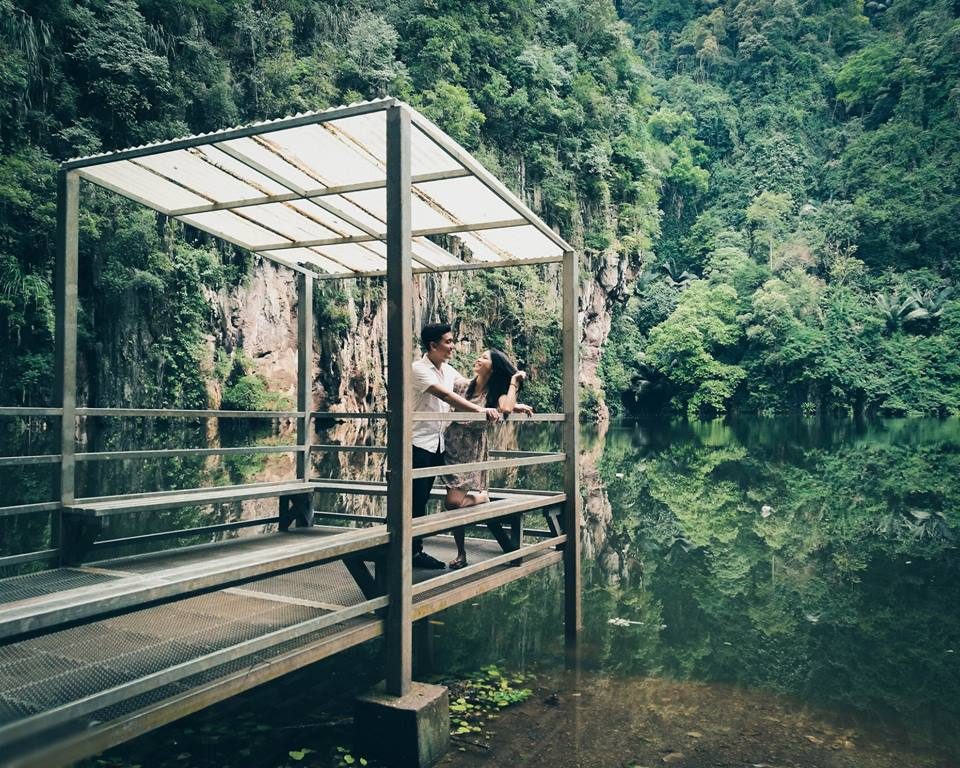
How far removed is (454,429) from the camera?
5793 mm

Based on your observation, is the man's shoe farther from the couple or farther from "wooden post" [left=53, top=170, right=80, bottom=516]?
"wooden post" [left=53, top=170, right=80, bottom=516]

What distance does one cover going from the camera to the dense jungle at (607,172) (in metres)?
21.7

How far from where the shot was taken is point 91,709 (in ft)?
8.64

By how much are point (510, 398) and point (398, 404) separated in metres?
1.70

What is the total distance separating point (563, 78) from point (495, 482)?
3021 cm

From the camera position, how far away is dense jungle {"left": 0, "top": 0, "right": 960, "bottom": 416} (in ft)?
71.1

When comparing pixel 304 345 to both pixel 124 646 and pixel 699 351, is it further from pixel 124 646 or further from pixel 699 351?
pixel 699 351

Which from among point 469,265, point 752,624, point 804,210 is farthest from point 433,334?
point 804,210

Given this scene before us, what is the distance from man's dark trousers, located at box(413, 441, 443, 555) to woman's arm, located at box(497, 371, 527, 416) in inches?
23.7

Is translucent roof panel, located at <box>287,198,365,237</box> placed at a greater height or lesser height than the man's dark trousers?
greater

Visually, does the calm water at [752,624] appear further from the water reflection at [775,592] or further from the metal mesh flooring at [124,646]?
the metal mesh flooring at [124,646]

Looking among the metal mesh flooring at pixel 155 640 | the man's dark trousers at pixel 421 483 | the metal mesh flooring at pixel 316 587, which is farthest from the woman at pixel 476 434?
the metal mesh flooring at pixel 316 587

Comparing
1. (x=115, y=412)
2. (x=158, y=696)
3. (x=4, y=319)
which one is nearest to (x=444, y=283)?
(x=4, y=319)

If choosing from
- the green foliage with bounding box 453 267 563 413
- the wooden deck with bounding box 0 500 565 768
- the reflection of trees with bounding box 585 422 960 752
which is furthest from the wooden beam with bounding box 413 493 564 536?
the green foliage with bounding box 453 267 563 413
